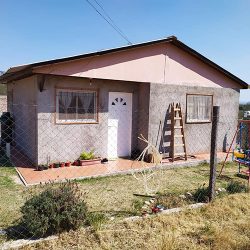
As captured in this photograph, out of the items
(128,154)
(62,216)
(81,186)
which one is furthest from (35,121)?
(62,216)

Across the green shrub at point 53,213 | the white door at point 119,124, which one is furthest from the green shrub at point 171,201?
the white door at point 119,124

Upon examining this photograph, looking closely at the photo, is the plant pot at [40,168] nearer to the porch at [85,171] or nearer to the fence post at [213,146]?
the porch at [85,171]

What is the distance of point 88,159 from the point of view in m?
8.91

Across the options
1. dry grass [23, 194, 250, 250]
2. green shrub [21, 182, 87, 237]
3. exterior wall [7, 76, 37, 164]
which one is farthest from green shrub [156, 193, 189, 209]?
exterior wall [7, 76, 37, 164]

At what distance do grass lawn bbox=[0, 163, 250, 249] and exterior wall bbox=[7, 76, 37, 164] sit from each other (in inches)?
49.4

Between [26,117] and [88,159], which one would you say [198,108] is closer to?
[88,159]

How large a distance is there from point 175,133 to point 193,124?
1.06m

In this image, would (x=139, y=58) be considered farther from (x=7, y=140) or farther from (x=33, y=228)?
(x=33, y=228)

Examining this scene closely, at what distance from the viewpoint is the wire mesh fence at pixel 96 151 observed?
6.63 m

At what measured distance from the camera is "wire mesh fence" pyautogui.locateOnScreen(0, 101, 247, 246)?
6628mm

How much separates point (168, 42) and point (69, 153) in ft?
17.7

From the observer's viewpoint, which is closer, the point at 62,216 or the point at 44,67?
the point at 62,216

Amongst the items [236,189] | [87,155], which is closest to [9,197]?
[87,155]

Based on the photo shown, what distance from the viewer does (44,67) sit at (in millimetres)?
7465
